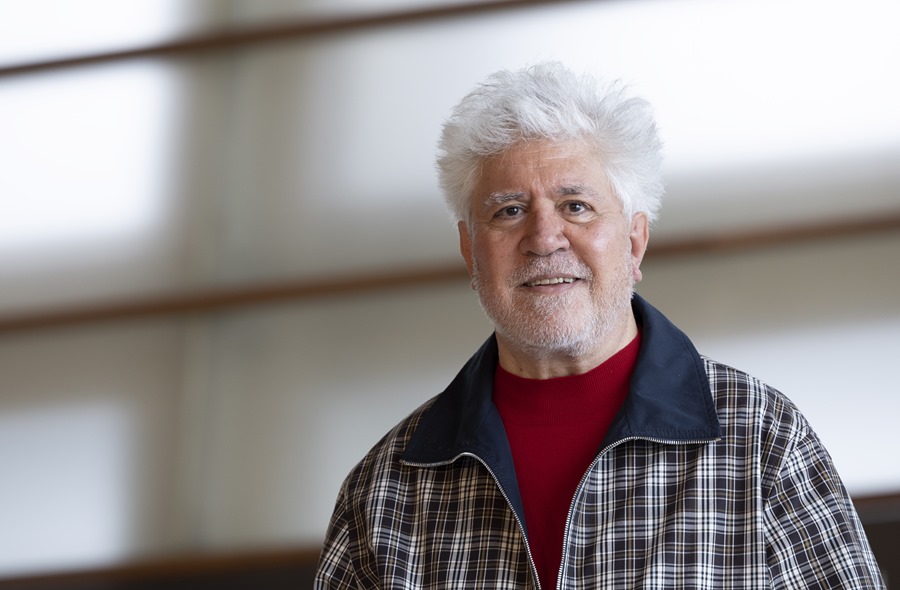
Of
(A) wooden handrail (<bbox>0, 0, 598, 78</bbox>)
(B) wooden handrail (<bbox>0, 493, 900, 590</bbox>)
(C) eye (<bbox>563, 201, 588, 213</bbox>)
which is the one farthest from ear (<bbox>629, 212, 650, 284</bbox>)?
(B) wooden handrail (<bbox>0, 493, 900, 590</bbox>)

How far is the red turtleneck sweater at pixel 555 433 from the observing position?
1392 millimetres

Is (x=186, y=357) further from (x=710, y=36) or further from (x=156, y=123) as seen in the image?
A: (x=710, y=36)

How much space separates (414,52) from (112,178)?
32.0 inches

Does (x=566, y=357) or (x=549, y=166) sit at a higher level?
(x=549, y=166)

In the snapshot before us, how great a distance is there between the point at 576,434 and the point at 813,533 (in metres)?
0.33

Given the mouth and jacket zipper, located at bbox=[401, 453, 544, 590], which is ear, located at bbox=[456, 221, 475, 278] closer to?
the mouth

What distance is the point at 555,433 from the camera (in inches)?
57.1

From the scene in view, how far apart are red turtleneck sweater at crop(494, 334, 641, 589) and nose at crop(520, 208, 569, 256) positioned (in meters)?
0.19

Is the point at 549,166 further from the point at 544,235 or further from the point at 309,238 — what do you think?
the point at 309,238

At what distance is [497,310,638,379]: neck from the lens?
146 cm

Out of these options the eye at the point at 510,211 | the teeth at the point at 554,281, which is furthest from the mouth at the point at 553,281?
the eye at the point at 510,211

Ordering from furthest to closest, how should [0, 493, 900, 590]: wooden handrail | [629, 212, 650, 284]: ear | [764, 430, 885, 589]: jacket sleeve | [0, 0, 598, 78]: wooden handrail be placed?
[0, 0, 598, 78]: wooden handrail → [0, 493, 900, 590]: wooden handrail → [629, 212, 650, 284]: ear → [764, 430, 885, 589]: jacket sleeve

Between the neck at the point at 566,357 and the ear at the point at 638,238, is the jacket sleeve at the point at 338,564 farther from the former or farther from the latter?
the ear at the point at 638,238

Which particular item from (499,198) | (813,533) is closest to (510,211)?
(499,198)
